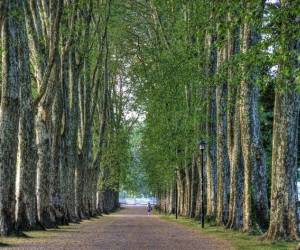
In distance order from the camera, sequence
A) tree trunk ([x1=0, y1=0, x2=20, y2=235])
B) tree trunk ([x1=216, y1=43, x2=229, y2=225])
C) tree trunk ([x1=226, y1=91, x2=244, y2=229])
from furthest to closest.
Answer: tree trunk ([x1=216, y1=43, x2=229, y2=225]) → tree trunk ([x1=226, y1=91, x2=244, y2=229]) → tree trunk ([x1=0, y1=0, x2=20, y2=235])

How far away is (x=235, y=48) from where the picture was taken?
92.9 feet

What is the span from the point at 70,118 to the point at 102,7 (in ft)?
27.2

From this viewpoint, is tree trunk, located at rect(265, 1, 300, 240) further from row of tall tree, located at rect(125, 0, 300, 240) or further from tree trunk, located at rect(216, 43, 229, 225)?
tree trunk, located at rect(216, 43, 229, 225)

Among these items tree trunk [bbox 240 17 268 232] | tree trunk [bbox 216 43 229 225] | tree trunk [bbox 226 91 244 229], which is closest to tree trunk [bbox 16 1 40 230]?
tree trunk [bbox 240 17 268 232]

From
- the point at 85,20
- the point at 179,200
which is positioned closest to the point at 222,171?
the point at 85,20

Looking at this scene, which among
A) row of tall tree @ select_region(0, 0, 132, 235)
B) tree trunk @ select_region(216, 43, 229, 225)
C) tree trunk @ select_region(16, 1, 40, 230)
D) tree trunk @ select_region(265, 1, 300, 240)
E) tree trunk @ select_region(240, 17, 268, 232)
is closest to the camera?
tree trunk @ select_region(265, 1, 300, 240)

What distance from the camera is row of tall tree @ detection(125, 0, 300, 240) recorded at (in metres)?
14.9

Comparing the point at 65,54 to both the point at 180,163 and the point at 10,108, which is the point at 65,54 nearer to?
the point at 10,108

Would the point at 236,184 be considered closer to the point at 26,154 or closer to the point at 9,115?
the point at 26,154

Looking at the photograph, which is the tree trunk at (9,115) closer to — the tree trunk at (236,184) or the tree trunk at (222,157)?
the tree trunk at (236,184)

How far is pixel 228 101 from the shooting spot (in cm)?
2588

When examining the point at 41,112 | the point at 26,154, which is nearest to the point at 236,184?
the point at 26,154

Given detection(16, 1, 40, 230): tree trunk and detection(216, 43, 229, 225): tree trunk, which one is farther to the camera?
detection(216, 43, 229, 225): tree trunk

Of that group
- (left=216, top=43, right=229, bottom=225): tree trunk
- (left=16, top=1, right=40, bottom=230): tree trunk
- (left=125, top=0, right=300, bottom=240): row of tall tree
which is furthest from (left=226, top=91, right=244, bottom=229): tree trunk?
(left=16, top=1, right=40, bottom=230): tree trunk
